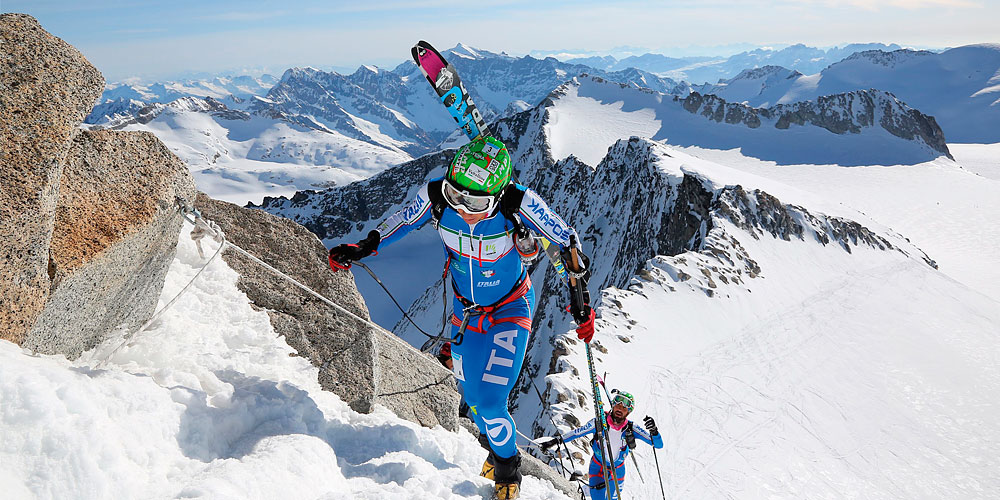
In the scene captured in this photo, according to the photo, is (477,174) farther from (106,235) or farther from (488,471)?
(106,235)

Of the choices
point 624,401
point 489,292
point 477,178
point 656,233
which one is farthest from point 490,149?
point 656,233

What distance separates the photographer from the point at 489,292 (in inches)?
291

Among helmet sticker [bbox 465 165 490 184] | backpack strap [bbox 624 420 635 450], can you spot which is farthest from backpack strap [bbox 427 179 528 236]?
backpack strap [bbox 624 420 635 450]

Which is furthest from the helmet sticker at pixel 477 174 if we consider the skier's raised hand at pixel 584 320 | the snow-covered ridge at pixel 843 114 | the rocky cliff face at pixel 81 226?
the snow-covered ridge at pixel 843 114

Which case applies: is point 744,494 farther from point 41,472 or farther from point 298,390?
point 41,472

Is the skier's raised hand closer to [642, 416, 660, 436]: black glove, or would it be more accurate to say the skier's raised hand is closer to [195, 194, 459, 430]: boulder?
[195, 194, 459, 430]: boulder

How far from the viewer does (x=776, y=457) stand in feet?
60.6

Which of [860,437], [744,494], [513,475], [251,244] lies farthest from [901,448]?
[251,244]

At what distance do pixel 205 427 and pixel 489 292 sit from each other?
372cm

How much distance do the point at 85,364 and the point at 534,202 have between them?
521 centimetres

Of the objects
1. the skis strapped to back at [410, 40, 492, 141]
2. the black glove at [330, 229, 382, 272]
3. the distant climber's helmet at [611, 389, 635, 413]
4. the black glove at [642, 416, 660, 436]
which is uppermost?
the skis strapped to back at [410, 40, 492, 141]

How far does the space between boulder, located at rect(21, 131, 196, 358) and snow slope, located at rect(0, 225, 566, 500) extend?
0.30 m

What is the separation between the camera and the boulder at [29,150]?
13.6 feet

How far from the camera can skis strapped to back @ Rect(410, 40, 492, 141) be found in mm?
7391
